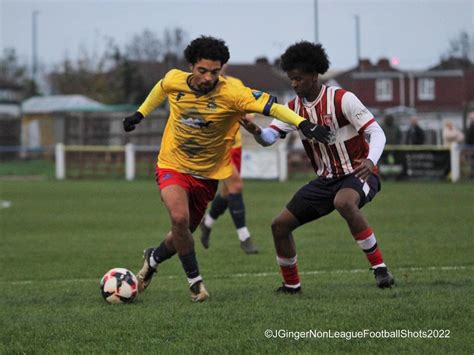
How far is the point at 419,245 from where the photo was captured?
12.1m

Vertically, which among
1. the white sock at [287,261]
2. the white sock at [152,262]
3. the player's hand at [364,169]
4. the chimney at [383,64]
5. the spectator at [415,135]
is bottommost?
the white sock at [152,262]

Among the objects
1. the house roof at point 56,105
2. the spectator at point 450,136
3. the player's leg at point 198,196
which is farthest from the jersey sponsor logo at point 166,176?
the house roof at point 56,105

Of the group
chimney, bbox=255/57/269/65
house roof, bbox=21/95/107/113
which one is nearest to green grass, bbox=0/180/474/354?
house roof, bbox=21/95/107/113

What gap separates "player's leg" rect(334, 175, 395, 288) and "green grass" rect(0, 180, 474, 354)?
16cm

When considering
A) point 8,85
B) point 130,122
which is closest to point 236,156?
point 130,122

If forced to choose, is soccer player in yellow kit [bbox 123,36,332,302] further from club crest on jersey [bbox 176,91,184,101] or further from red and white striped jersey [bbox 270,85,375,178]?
red and white striped jersey [bbox 270,85,375,178]

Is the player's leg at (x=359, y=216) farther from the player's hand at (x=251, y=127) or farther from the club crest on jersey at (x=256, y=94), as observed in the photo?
the club crest on jersey at (x=256, y=94)

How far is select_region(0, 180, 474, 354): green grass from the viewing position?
605cm

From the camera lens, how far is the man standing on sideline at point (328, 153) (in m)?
7.70

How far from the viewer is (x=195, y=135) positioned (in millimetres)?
7973

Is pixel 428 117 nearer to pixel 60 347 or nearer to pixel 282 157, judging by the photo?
pixel 282 157

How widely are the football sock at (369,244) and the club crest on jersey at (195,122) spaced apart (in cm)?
153

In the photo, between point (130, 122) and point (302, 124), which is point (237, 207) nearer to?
point (130, 122)

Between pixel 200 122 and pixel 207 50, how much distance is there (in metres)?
0.61
